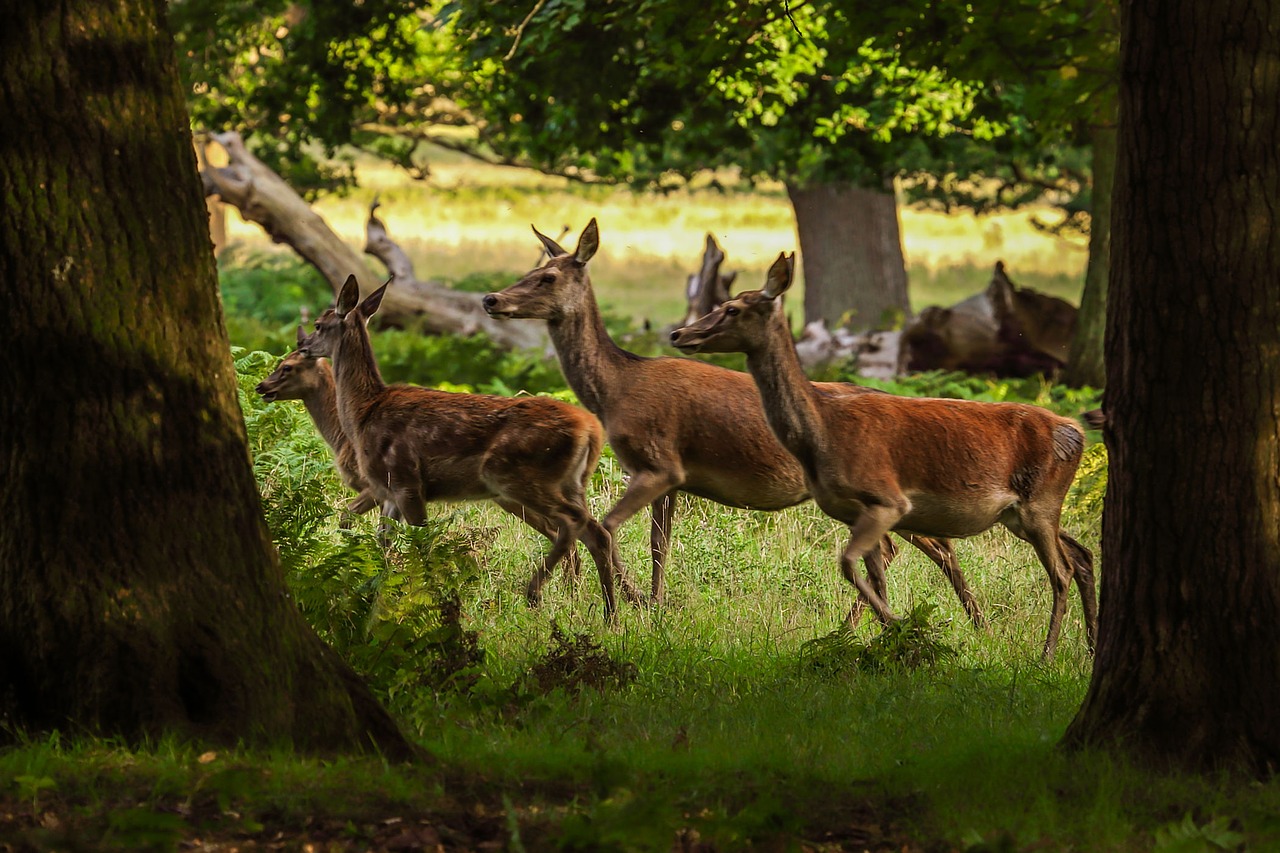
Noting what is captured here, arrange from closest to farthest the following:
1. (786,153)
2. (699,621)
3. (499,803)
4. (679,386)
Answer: (499,803) < (699,621) < (679,386) < (786,153)

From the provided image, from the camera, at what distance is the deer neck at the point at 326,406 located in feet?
32.7

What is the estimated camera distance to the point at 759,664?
7.38m

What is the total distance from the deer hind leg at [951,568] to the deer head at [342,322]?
3.36 m

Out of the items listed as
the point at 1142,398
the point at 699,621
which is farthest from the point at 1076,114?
the point at 1142,398

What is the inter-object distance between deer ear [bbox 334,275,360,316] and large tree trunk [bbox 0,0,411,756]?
423cm

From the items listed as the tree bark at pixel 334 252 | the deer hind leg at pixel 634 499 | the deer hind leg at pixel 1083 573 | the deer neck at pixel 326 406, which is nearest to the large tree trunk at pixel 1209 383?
the deer hind leg at pixel 1083 573

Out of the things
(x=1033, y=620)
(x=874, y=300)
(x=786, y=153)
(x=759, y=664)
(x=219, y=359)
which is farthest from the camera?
(x=874, y=300)

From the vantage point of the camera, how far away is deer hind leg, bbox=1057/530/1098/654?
28.4 feet

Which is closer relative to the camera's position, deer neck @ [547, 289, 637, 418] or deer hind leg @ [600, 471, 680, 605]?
deer hind leg @ [600, 471, 680, 605]

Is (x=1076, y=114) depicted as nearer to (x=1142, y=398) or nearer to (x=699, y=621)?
(x=699, y=621)

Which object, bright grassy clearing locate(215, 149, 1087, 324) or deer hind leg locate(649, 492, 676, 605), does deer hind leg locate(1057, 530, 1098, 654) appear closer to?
deer hind leg locate(649, 492, 676, 605)

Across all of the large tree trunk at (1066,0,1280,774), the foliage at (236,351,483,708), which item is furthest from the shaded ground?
the foliage at (236,351,483,708)

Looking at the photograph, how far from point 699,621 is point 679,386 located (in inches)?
68.9

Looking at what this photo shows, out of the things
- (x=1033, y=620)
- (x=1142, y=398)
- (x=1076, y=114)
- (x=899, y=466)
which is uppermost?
(x=1076, y=114)
